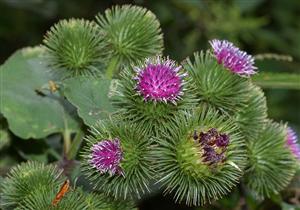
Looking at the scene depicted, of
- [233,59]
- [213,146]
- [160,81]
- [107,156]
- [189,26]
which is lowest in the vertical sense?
[107,156]

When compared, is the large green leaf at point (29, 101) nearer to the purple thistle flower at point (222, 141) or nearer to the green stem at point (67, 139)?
the green stem at point (67, 139)

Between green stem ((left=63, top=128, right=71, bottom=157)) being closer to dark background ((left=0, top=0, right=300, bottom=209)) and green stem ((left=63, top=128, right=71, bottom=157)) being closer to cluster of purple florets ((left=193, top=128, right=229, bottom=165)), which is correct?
cluster of purple florets ((left=193, top=128, right=229, bottom=165))

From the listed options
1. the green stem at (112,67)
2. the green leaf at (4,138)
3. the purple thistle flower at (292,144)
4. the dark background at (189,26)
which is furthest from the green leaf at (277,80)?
the dark background at (189,26)

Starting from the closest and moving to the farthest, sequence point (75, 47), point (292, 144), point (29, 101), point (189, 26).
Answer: point (75, 47)
point (292, 144)
point (29, 101)
point (189, 26)

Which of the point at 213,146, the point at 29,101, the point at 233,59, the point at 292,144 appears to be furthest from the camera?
the point at 29,101

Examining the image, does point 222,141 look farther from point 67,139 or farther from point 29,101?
point 29,101

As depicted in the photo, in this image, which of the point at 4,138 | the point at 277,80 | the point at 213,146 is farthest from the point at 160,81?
the point at 4,138
